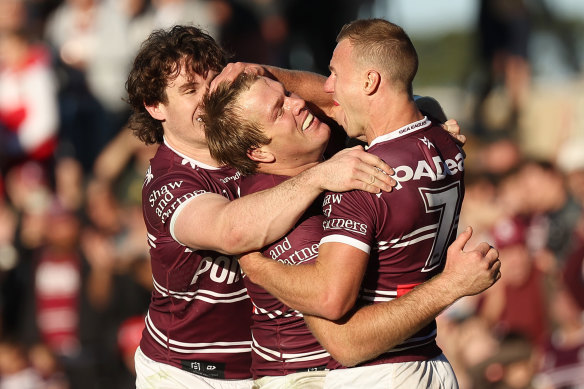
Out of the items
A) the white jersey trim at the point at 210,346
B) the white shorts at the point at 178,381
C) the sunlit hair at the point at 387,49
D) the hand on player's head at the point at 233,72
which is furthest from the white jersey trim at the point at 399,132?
the white shorts at the point at 178,381

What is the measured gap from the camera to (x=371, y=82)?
412 cm

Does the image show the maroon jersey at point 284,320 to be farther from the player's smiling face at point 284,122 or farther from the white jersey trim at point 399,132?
the white jersey trim at point 399,132

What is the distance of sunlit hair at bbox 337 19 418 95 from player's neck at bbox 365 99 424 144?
0.08 m

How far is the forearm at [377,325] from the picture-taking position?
157 inches

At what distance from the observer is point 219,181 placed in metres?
4.86

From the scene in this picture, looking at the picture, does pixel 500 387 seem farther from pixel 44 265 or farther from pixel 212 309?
pixel 44 265

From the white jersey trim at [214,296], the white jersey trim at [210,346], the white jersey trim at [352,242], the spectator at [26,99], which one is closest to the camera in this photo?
the white jersey trim at [352,242]

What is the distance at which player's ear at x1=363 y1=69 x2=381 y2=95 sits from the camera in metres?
4.11

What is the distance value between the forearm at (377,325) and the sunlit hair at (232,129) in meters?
0.86

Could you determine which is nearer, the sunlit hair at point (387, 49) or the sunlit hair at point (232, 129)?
the sunlit hair at point (387, 49)

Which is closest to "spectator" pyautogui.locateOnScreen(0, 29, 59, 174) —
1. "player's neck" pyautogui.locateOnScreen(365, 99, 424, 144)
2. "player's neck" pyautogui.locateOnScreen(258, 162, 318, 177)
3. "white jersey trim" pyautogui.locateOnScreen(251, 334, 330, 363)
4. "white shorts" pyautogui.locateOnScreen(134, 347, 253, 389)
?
"white shorts" pyautogui.locateOnScreen(134, 347, 253, 389)

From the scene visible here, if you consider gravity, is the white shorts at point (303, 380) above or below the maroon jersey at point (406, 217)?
below

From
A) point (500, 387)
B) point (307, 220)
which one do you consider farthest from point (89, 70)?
point (307, 220)

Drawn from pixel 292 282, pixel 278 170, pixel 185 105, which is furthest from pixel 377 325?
pixel 185 105
